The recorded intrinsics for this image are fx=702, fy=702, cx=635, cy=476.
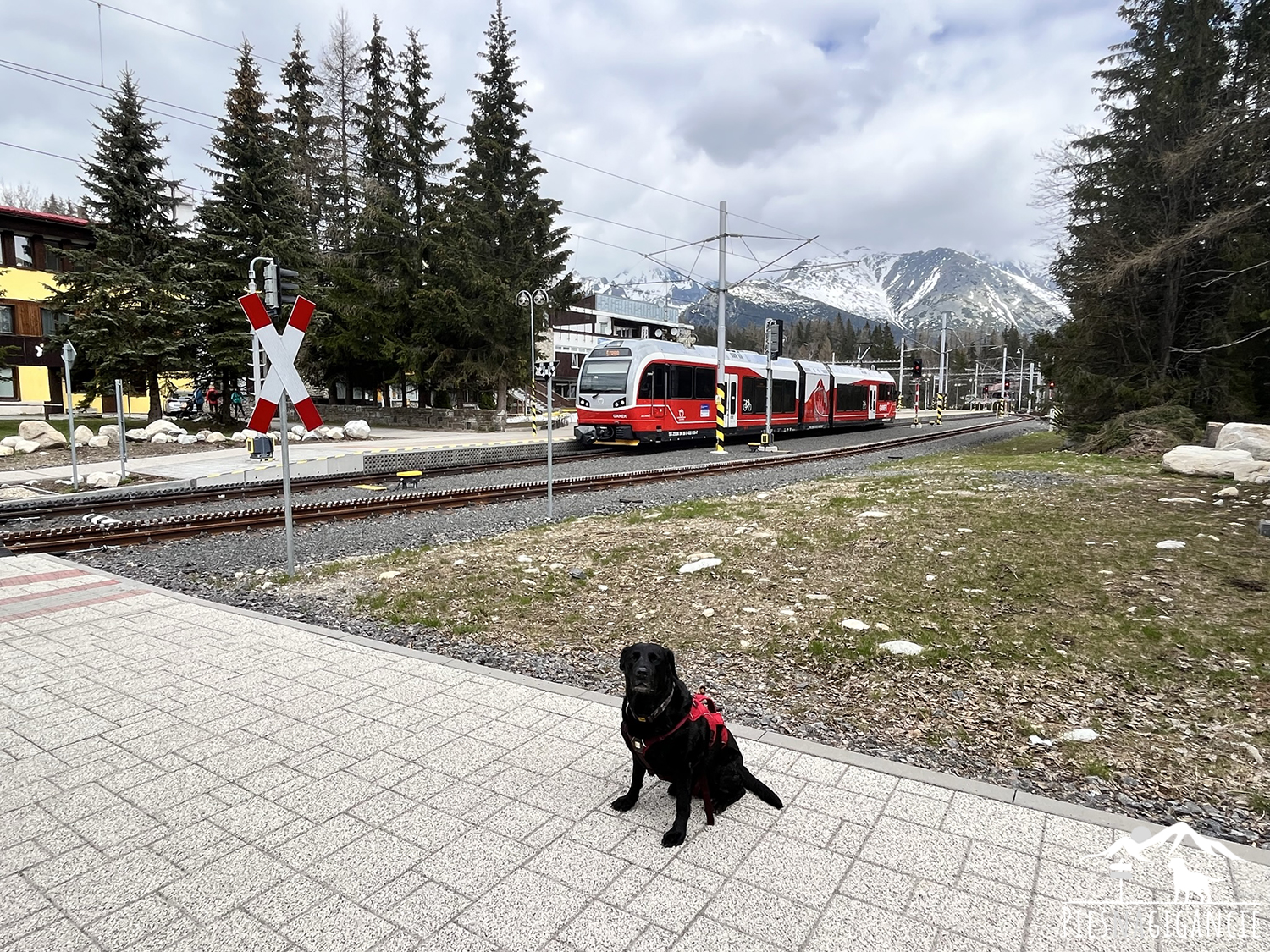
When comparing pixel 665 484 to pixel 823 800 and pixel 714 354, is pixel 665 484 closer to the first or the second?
pixel 714 354

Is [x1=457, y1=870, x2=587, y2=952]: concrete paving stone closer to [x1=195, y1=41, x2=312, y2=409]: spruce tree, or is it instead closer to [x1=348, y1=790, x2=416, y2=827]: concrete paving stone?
[x1=348, y1=790, x2=416, y2=827]: concrete paving stone

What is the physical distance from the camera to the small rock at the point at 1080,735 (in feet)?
13.0

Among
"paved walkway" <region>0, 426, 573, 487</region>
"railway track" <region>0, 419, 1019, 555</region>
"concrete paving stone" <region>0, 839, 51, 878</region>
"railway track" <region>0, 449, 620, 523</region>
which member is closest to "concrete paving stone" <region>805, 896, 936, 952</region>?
"concrete paving stone" <region>0, 839, 51, 878</region>

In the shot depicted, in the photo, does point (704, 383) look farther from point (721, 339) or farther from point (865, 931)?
point (865, 931)

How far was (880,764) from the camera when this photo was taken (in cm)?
375

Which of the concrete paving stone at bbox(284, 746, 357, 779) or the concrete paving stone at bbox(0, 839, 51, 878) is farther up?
the concrete paving stone at bbox(0, 839, 51, 878)

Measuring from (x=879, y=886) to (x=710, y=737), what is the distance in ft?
2.79

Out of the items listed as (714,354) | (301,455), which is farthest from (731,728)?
(714,354)

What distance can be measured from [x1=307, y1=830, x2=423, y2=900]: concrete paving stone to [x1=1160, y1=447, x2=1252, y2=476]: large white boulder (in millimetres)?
15295

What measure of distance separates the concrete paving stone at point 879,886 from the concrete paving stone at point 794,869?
4 centimetres

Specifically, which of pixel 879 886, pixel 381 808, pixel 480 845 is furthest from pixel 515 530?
pixel 879 886

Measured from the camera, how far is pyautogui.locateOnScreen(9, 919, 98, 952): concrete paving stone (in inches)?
95.8

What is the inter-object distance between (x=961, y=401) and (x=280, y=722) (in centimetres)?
12308

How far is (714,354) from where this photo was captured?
83.5 ft
